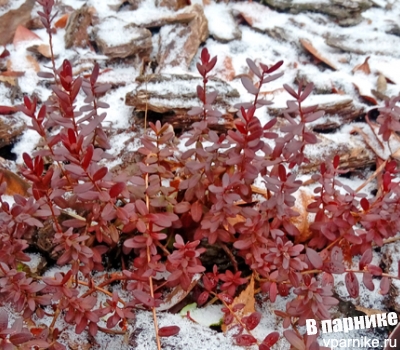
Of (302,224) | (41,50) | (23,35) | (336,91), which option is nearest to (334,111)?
(336,91)

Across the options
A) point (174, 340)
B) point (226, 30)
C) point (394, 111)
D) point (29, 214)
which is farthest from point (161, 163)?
point (226, 30)

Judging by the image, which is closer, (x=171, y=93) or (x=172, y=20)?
(x=171, y=93)

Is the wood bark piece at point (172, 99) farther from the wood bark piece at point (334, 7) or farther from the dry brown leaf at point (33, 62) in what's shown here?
the wood bark piece at point (334, 7)

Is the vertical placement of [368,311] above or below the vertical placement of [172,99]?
below

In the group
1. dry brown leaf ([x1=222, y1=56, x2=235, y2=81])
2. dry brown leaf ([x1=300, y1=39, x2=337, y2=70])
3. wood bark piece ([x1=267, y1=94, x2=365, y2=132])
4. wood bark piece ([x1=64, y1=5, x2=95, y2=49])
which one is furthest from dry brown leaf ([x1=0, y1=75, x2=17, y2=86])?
dry brown leaf ([x1=300, y1=39, x2=337, y2=70])

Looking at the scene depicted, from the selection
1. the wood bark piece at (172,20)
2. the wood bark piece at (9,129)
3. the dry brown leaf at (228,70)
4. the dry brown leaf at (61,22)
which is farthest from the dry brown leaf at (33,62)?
the dry brown leaf at (228,70)

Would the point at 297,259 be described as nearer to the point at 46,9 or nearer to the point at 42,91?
the point at 46,9

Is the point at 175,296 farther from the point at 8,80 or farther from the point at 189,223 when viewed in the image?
the point at 8,80
